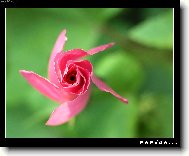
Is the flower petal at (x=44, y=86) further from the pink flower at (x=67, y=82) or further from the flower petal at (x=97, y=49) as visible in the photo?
the flower petal at (x=97, y=49)

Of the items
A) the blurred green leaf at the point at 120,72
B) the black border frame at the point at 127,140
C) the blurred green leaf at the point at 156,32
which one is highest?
the blurred green leaf at the point at 156,32

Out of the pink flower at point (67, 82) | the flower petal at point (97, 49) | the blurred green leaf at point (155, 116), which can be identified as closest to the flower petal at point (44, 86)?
the pink flower at point (67, 82)

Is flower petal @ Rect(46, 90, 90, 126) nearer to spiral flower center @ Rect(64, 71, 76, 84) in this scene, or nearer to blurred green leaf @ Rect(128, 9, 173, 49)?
spiral flower center @ Rect(64, 71, 76, 84)

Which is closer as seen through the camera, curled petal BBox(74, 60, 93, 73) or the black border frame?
curled petal BBox(74, 60, 93, 73)

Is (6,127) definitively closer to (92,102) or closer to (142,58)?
(92,102)

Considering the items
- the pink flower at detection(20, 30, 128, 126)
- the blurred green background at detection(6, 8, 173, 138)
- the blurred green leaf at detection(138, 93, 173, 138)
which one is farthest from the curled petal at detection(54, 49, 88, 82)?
the blurred green leaf at detection(138, 93, 173, 138)

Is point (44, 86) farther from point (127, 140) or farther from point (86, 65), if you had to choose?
point (127, 140)
